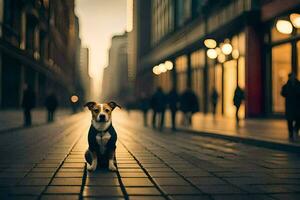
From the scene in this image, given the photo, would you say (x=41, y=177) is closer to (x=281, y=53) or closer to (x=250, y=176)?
(x=250, y=176)

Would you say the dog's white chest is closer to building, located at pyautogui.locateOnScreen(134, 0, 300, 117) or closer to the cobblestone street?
the cobblestone street

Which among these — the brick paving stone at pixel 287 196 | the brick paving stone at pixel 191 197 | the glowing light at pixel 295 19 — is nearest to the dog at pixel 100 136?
the brick paving stone at pixel 191 197

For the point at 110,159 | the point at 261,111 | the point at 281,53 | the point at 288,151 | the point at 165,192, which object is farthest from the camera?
the point at 261,111

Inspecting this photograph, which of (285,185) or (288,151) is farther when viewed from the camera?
(288,151)

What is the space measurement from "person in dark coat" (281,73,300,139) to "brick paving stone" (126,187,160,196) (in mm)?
7040

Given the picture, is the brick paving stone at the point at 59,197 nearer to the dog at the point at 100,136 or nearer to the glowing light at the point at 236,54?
the dog at the point at 100,136

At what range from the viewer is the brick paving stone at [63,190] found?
523cm

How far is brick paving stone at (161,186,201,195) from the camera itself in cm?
525

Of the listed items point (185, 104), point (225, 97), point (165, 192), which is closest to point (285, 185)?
point (165, 192)

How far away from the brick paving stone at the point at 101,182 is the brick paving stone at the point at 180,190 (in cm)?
68

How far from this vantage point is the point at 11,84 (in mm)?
31062

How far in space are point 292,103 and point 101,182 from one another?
23.7ft

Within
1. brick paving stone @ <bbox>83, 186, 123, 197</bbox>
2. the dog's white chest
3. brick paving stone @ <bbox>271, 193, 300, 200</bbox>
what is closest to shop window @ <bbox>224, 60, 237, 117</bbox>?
the dog's white chest

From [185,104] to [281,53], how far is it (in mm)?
6887
